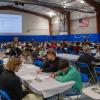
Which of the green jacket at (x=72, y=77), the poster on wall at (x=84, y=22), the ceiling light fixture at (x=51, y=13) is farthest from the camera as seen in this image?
the ceiling light fixture at (x=51, y=13)

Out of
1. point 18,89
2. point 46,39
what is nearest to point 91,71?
point 18,89

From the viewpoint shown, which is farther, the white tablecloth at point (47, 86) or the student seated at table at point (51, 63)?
the student seated at table at point (51, 63)

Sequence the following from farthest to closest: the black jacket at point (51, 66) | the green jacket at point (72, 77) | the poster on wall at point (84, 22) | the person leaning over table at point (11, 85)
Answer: the poster on wall at point (84, 22) < the black jacket at point (51, 66) < the green jacket at point (72, 77) < the person leaning over table at point (11, 85)

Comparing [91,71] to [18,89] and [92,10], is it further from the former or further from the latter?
[92,10]

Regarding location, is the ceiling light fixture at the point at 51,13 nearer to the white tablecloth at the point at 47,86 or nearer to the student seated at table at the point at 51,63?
the student seated at table at the point at 51,63

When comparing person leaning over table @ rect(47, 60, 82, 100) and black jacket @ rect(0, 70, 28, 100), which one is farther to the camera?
person leaning over table @ rect(47, 60, 82, 100)

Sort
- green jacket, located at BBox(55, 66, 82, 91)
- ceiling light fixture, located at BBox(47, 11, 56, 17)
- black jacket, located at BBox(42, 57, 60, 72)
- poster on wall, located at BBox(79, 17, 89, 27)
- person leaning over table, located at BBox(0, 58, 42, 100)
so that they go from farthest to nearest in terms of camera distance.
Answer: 1. ceiling light fixture, located at BBox(47, 11, 56, 17)
2. poster on wall, located at BBox(79, 17, 89, 27)
3. black jacket, located at BBox(42, 57, 60, 72)
4. green jacket, located at BBox(55, 66, 82, 91)
5. person leaning over table, located at BBox(0, 58, 42, 100)

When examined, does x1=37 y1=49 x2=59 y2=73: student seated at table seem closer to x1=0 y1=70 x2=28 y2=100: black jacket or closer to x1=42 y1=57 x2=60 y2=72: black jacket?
x1=42 y1=57 x2=60 y2=72: black jacket

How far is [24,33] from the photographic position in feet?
85.2

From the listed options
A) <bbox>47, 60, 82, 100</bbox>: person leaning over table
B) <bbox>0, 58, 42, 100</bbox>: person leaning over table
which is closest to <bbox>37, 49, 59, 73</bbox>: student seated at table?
<bbox>47, 60, 82, 100</bbox>: person leaning over table

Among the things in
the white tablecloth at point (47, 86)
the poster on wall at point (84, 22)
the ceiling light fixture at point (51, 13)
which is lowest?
the white tablecloth at point (47, 86)

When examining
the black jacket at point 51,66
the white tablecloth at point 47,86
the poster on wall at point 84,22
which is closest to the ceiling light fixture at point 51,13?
the poster on wall at point 84,22

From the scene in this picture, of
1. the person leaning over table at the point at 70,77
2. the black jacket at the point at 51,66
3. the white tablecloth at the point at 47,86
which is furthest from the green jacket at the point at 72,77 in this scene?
the black jacket at the point at 51,66

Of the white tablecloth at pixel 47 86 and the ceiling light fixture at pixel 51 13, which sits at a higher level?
the ceiling light fixture at pixel 51 13
